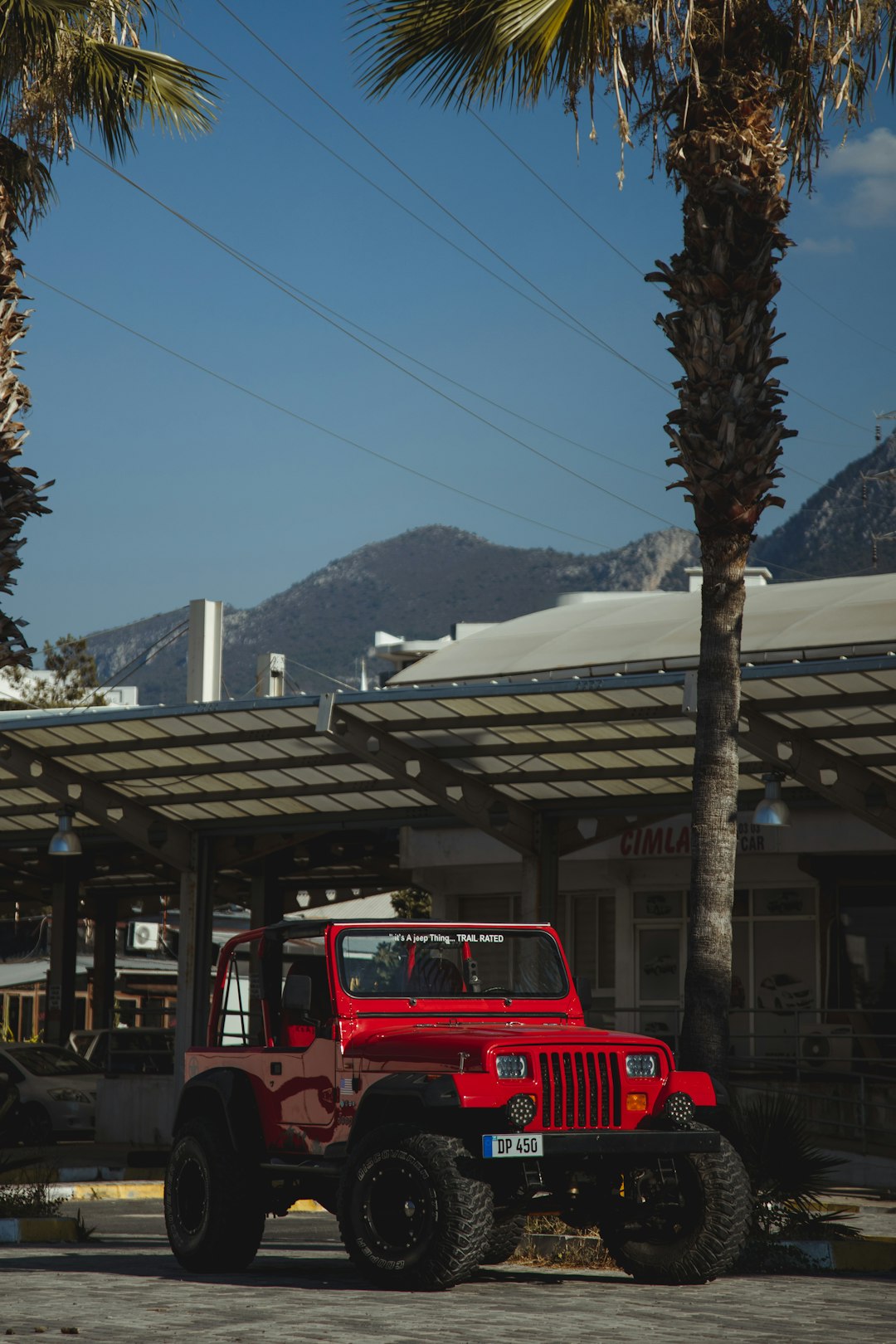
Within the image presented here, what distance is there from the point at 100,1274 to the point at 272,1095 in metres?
1.42

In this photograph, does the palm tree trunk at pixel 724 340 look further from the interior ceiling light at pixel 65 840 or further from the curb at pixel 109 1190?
the interior ceiling light at pixel 65 840

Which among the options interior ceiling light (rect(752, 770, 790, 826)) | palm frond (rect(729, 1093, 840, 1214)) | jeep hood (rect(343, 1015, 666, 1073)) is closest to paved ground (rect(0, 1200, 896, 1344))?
palm frond (rect(729, 1093, 840, 1214))

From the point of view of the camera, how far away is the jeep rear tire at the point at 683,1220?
31.3 feet

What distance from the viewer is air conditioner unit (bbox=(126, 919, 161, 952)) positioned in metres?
51.6

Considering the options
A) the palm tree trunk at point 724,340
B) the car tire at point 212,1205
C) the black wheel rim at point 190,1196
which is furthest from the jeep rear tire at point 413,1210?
the palm tree trunk at point 724,340

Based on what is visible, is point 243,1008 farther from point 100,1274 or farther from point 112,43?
point 112,43

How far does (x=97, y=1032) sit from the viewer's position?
34.4 meters

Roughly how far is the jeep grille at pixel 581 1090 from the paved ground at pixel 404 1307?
907 mm

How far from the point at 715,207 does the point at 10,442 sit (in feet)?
22.0

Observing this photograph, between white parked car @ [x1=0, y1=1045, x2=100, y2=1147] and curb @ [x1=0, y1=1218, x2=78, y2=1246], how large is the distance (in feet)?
45.6

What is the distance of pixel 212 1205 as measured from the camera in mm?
10469

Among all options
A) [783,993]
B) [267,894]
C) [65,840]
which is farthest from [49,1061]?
[783,993]

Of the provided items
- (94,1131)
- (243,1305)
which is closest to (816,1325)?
(243,1305)

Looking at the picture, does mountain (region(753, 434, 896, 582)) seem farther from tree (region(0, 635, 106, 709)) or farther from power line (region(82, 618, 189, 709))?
power line (region(82, 618, 189, 709))
